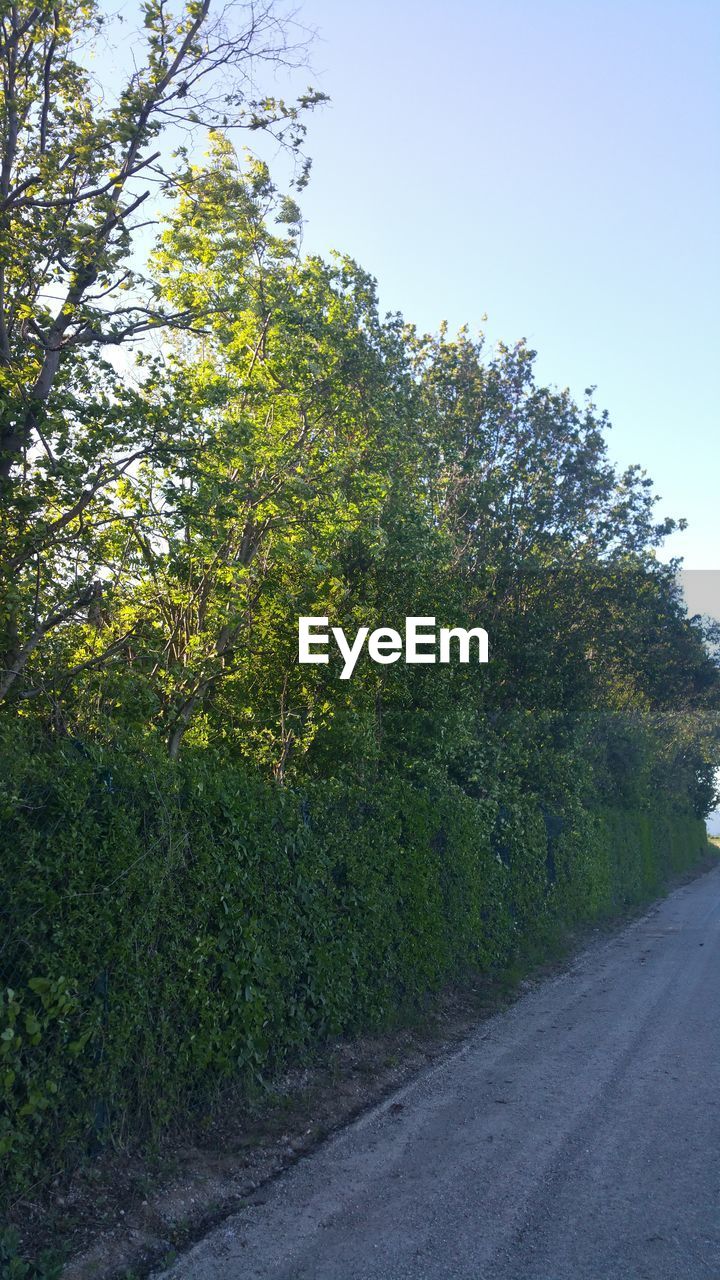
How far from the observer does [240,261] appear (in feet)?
44.1

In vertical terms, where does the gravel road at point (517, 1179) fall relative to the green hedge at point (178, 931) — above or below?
below

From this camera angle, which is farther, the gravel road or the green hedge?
the green hedge

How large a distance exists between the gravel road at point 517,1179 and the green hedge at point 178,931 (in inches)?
37.2

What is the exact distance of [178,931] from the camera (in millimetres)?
6914

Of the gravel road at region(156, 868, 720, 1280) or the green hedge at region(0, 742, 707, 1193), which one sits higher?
the green hedge at region(0, 742, 707, 1193)

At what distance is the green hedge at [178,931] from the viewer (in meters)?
5.58

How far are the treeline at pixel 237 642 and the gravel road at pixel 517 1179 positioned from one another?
109 centimetres

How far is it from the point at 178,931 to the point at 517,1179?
270cm

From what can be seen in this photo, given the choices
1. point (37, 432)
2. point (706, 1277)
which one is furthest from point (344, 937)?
point (37, 432)

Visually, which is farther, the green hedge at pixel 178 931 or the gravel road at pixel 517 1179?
the green hedge at pixel 178 931

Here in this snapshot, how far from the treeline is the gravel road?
3.58ft

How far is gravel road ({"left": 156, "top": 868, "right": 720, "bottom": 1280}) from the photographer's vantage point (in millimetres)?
5250

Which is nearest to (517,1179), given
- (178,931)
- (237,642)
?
(178,931)

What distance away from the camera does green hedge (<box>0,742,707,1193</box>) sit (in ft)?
18.3
